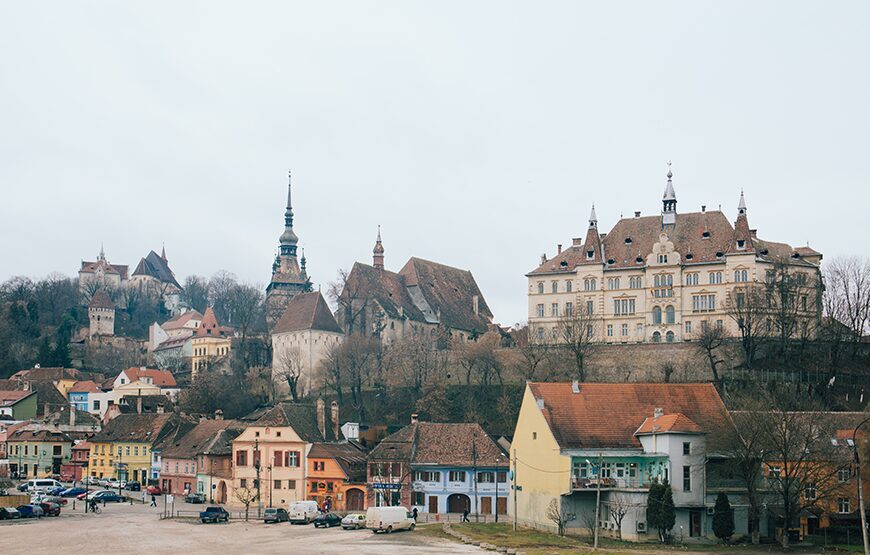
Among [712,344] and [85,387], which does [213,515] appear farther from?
[85,387]

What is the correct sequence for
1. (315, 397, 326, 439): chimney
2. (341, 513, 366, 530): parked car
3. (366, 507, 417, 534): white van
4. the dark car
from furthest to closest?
(315, 397, 326, 439): chimney, the dark car, (341, 513, 366, 530): parked car, (366, 507, 417, 534): white van

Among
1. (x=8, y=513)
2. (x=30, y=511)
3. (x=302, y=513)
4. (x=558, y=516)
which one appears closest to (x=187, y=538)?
(x=302, y=513)

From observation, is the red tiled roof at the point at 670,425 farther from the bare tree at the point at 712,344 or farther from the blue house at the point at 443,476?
the bare tree at the point at 712,344

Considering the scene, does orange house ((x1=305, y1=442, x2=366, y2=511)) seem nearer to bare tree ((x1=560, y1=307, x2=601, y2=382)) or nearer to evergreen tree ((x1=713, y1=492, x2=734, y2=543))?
bare tree ((x1=560, y1=307, x2=601, y2=382))

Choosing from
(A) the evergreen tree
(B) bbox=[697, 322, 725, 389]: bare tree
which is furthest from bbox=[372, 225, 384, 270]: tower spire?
(A) the evergreen tree

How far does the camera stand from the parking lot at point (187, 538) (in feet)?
188

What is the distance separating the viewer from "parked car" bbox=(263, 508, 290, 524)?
73.6 meters

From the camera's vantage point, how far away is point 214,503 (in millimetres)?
88688

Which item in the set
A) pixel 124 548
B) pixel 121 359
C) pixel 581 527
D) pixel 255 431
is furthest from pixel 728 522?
pixel 121 359

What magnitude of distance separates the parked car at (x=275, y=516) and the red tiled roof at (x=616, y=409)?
18.2m

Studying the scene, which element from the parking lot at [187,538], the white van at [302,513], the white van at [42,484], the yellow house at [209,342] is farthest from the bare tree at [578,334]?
the yellow house at [209,342]

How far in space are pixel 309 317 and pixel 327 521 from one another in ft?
207

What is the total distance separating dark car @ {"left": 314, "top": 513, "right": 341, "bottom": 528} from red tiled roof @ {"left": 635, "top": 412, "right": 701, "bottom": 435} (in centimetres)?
1926

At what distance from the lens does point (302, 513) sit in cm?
7269
